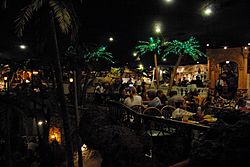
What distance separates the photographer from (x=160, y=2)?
396 inches

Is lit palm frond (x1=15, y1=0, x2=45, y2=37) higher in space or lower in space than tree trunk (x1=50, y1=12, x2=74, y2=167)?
higher

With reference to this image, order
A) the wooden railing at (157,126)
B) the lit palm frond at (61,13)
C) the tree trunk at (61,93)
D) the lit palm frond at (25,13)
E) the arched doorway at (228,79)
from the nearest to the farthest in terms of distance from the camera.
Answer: the wooden railing at (157,126), the lit palm frond at (25,13), the lit palm frond at (61,13), the tree trunk at (61,93), the arched doorway at (228,79)

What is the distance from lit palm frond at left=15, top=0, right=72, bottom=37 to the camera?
8.07m

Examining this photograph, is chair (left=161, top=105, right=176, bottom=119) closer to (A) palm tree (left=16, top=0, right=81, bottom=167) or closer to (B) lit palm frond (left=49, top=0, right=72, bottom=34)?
(A) palm tree (left=16, top=0, right=81, bottom=167)

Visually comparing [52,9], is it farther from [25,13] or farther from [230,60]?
[230,60]

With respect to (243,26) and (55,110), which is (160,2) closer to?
(243,26)

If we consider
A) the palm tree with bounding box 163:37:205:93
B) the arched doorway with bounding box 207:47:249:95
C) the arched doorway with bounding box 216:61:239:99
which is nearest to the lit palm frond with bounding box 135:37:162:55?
the palm tree with bounding box 163:37:205:93

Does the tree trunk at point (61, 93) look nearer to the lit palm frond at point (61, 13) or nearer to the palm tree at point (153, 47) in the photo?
the lit palm frond at point (61, 13)

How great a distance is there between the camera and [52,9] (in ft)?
28.2

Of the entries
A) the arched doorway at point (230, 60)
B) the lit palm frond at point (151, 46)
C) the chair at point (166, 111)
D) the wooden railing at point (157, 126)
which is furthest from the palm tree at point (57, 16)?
the arched doorway at point (230, 60)

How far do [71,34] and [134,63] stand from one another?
19.5 meters

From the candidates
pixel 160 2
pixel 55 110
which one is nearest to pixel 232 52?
pixel 160 2

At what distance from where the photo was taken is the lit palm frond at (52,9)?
318 inches

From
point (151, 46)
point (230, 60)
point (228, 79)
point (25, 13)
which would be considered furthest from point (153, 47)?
point (25, 13)
